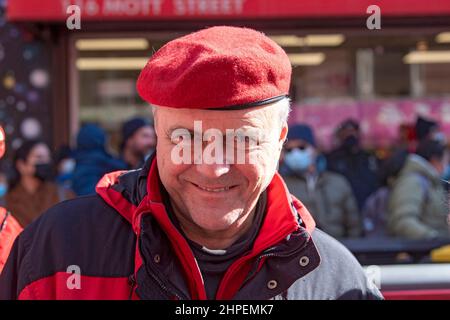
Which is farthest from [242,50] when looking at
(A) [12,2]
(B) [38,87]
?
(B) [38,87]

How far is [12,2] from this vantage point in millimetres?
5961

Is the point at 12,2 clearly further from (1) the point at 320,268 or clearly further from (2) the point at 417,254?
(1) the point at 320,268

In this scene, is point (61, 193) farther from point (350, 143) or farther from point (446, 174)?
point (446, 174)

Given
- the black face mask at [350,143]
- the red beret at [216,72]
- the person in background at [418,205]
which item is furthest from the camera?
the black face mask at [350,143]

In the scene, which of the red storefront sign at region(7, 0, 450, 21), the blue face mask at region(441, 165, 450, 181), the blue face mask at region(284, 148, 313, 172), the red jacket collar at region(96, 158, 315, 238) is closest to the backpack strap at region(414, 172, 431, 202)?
the blue face mask at region(441, 165, 450, 181)

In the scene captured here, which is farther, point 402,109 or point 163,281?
point 402,109

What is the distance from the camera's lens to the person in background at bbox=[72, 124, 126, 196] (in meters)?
4.50

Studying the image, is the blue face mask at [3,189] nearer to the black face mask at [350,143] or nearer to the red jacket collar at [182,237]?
the black face mask at [350,143]

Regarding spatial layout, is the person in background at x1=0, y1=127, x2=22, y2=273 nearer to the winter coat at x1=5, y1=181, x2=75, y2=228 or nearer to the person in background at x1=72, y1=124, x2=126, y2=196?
the person in background at x1=72, y1=124, x2=126, y2=196

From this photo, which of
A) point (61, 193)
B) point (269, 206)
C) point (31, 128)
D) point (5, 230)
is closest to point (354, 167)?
point (61, 193)

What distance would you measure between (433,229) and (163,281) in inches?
129

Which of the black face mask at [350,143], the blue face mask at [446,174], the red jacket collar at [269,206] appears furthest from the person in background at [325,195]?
the red jacket collar at [269,206]

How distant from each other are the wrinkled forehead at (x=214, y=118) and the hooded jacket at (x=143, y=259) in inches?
8.1

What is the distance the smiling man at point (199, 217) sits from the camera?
4.99ft
